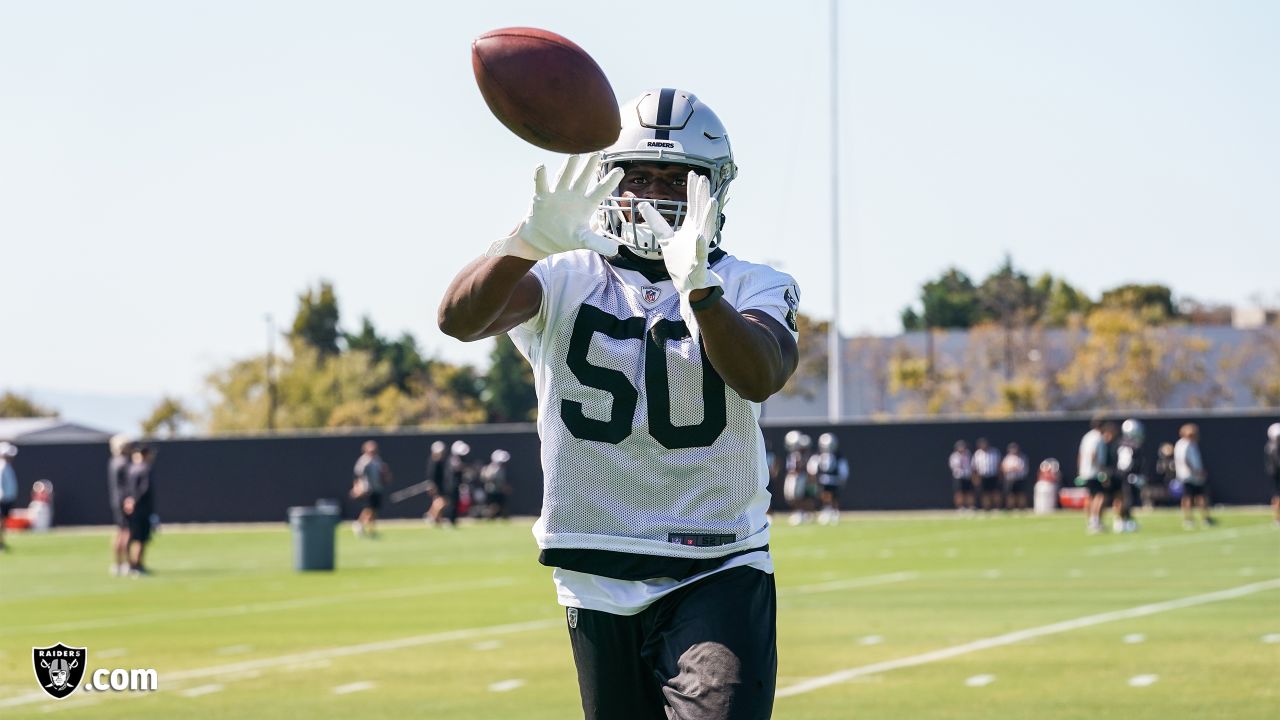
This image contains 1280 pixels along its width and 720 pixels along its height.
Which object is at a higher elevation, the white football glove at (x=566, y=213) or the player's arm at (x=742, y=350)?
the white football glove at (x=566, y=213)

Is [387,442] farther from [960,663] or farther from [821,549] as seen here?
[960,663]

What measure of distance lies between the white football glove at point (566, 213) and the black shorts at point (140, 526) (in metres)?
18.6

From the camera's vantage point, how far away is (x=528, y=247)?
409 cm

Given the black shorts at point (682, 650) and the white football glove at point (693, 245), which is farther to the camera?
the black shorts at point (682, 650)

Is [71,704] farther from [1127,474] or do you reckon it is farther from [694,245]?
[1127,474]

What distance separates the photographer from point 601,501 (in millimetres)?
4480

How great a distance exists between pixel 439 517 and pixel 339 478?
23.5 ft

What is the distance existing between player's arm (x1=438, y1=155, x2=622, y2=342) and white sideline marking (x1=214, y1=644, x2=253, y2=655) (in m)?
8.67

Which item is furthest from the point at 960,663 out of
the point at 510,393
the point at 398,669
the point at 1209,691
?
the point at 510,393

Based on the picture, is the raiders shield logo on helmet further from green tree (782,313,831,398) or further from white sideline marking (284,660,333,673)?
green tree (782,313,831,398)

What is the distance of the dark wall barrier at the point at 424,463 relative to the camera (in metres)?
37.4

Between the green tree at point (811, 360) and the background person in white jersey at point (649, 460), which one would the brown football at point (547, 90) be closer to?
the background person in white jersey at point (649, 460)

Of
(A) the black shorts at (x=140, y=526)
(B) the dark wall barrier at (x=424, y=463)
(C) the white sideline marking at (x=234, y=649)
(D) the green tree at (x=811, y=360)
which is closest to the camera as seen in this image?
(C) the white sideline marking at (x=234, y=649)

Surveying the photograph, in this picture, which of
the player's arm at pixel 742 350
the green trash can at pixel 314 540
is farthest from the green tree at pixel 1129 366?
the player's arm at pixel 742 350
